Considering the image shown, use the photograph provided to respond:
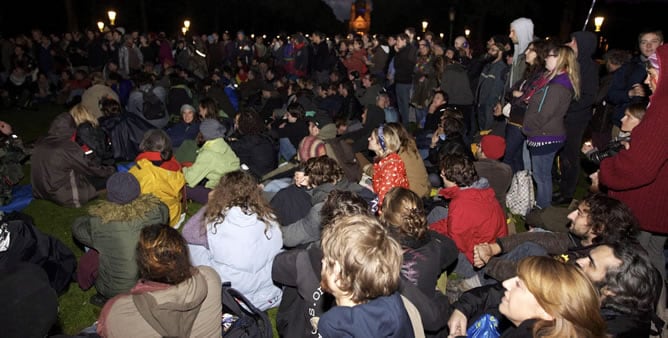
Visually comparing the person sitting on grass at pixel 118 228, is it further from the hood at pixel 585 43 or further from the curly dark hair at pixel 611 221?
the hood at pixel 585 43

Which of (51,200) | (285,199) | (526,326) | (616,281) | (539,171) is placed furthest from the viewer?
(51,200)

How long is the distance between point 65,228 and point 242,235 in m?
3.37

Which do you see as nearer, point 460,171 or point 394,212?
point 394,212

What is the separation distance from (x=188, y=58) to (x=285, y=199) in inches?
560

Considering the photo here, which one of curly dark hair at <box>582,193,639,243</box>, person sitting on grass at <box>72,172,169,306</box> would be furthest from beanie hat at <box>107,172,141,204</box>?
curly dark hair at <box>582,193,639,243</box>

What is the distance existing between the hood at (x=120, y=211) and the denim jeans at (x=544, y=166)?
Answer: 423 cm

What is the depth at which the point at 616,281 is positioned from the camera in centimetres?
Answer: 252

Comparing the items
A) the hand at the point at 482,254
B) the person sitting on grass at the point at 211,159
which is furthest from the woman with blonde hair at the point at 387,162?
the person sitting on grass at the point at 211,159

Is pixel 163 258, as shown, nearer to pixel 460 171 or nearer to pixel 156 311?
pixel 156 311

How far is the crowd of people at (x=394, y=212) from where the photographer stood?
7.07 ft

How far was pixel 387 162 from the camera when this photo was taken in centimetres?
512

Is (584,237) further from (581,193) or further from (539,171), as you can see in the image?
(581,193)

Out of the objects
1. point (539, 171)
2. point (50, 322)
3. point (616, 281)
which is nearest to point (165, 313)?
point (50, 322)

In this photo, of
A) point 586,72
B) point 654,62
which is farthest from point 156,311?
point 586,72
